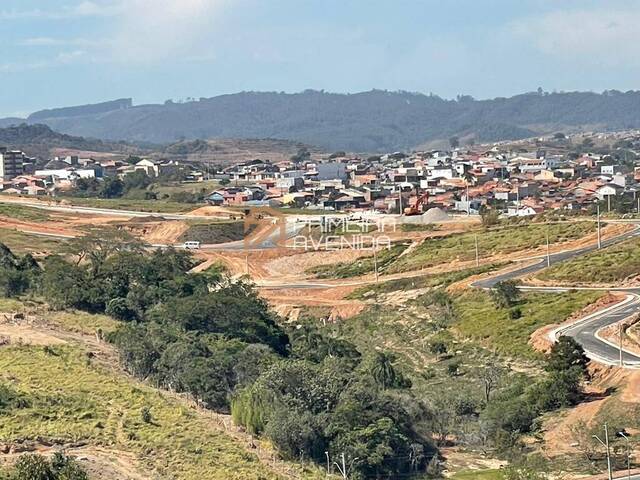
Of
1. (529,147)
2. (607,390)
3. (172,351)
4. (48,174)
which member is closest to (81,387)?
(172,351)

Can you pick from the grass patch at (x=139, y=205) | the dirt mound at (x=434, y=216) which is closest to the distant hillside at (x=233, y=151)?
the grass patch at (x=139, y=205)

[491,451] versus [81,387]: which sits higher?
[81,387]

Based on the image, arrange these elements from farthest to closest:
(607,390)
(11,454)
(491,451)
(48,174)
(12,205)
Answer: (48,174) → (12,205) → (607,390) → (491,451) → (11,454)

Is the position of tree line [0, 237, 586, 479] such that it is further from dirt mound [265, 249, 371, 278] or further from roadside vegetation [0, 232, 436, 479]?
dirt mound [265, 249, 371, 278]

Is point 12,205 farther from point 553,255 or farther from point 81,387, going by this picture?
point 81,387

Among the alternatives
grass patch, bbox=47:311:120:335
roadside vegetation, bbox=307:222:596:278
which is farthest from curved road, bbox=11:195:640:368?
grass patch, bbox=47:311:120:335
